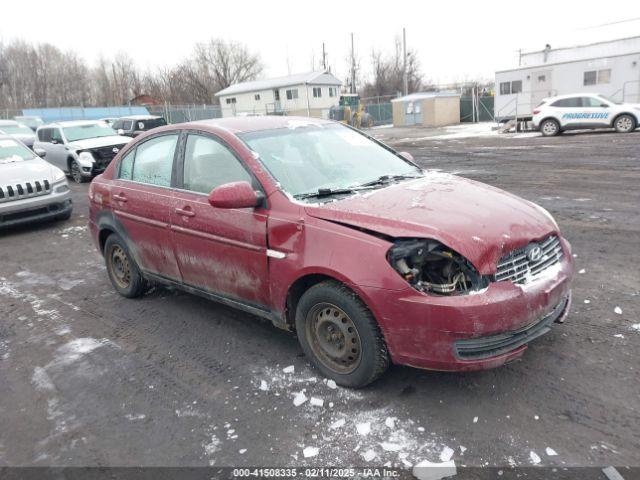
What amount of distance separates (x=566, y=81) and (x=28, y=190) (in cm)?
2583

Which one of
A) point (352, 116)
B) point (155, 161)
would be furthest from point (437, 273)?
point (352, 116)

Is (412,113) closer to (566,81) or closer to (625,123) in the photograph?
(566,81)

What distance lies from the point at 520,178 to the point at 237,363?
29.0 ft

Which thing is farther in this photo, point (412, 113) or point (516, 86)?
point (412, 113)

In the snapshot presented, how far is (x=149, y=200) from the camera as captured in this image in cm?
455

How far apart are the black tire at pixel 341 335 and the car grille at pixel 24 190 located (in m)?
6.97

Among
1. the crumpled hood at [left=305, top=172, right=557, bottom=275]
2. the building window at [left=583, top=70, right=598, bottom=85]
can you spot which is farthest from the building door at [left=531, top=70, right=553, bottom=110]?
the crumpled hood at [left=305, top=172, right=557, bottom=275]

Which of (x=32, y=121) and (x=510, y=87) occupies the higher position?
(x=32, y=121)

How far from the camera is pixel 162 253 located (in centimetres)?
456

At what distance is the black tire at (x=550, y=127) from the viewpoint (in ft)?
66.1

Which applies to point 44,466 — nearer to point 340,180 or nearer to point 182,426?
point 182,426

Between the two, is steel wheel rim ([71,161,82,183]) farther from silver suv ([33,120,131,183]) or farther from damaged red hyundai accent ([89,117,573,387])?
damaged red hyundai accent ([89,117,573,387])

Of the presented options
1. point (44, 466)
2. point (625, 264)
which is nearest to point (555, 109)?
point (625, 264)

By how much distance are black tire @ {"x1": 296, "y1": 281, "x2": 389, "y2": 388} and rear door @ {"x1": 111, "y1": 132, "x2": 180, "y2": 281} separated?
1.61m
